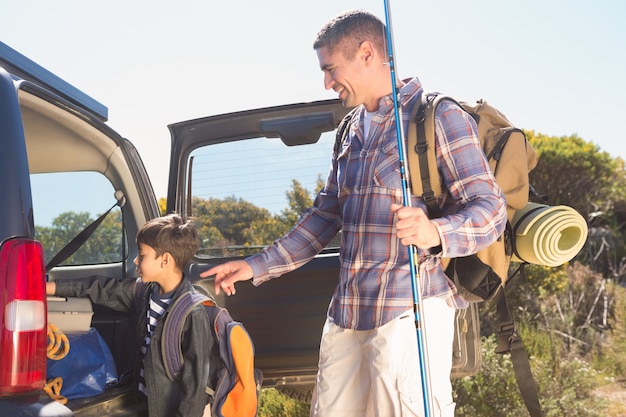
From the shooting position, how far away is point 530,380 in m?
2.79

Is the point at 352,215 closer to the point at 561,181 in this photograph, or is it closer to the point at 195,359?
the point at 195,359

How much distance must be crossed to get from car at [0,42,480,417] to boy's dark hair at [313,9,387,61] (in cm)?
87

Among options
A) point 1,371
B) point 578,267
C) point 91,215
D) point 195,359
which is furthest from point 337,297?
point 578,267

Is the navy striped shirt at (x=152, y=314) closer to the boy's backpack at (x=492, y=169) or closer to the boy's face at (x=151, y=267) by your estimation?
the boy's face at (x=151, y=267)

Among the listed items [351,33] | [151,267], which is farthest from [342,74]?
[151,267]

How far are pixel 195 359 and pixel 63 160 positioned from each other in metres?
1.25

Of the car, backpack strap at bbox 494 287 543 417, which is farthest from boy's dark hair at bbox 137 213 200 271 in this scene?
backpack strap at bbox 494 287 543 417

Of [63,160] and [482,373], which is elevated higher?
[63,160]

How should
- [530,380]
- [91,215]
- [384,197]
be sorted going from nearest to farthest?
[384,197] → [530,380] → [91,215]

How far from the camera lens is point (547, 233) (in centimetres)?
256

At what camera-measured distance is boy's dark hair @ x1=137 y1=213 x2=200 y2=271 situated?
3.16 metres

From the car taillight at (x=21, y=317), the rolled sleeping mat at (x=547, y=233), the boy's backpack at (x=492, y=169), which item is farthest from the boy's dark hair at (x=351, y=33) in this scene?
the car taillight at (x=21, y=317)

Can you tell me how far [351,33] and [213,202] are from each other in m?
1.48

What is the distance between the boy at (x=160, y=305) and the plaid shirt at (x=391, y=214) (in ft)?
1.90
